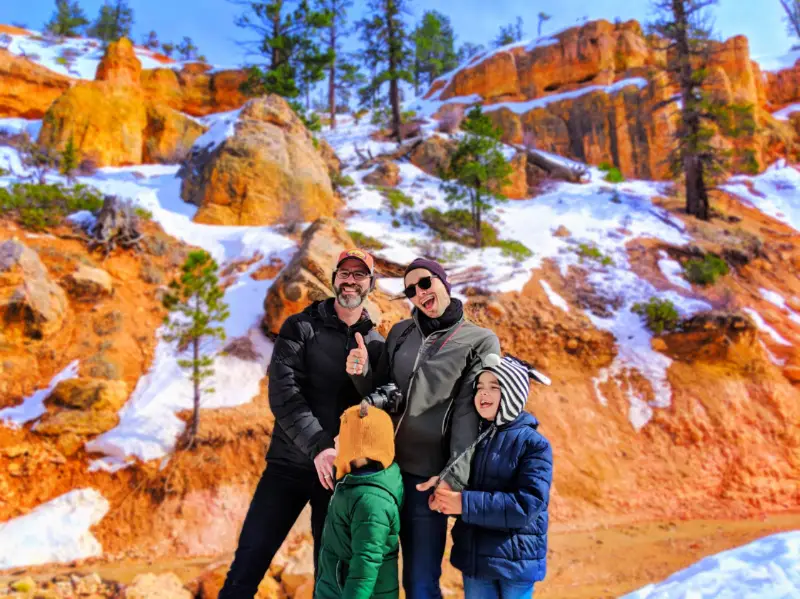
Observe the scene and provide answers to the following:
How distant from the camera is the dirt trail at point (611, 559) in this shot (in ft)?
18.9

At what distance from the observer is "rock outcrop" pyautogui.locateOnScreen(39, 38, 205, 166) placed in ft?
58.7

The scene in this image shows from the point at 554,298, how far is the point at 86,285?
10.0 m

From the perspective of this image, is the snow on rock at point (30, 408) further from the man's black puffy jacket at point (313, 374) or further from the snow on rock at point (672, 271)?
the snow on rock at point (672, 271)

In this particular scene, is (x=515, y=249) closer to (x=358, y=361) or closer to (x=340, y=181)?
(x=340, y=181)

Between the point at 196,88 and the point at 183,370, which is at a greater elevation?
the point at 196,88

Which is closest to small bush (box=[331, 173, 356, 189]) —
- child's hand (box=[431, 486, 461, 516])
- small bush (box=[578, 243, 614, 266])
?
small bush (box=[578, 243, 614, 266])

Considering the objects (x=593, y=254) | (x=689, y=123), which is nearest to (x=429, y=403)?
(x=593, y=254)

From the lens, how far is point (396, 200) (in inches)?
659

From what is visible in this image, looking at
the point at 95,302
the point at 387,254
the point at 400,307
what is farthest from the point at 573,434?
the point at 95,302

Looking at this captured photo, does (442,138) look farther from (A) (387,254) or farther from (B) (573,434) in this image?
(B) (573,434)

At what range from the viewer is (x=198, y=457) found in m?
7.18

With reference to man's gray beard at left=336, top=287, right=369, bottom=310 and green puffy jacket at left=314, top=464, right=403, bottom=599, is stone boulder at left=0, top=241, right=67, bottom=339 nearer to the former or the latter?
man's gray beard at left=336, top=287, right=369, bottom=310

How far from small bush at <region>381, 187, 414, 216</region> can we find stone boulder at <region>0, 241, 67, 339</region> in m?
9.84

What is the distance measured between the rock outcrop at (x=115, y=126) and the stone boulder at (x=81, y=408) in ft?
Answer: 40.6
